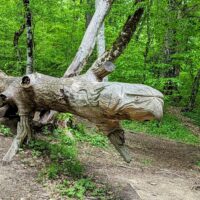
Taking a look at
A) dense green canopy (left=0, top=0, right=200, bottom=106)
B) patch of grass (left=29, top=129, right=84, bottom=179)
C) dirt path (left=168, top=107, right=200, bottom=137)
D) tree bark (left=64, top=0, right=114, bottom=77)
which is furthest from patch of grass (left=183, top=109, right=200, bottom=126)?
patch of grass (left=29, top=129, right=84, bottom=179)

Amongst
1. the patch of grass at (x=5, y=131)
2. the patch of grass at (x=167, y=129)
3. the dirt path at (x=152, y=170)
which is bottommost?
the patch of grass at (x=167, y=129)

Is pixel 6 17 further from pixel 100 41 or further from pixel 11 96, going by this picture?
pixel 11 96

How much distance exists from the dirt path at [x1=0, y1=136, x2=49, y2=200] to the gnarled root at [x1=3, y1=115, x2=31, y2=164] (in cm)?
12

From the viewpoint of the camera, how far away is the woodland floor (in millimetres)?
4824

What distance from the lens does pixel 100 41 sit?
10.8 metres

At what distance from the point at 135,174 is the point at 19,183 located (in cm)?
264

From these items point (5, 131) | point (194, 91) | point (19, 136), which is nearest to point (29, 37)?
point (5, 131)

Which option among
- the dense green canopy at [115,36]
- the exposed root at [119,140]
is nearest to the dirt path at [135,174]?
the exposed root at [119,140]

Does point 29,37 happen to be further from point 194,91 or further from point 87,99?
point 194,91

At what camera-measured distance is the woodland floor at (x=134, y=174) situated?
482 cm

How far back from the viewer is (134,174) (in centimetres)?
663

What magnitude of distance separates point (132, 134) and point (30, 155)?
611 cm

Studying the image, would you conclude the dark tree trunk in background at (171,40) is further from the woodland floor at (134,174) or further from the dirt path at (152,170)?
the woodland floor at (134,174)

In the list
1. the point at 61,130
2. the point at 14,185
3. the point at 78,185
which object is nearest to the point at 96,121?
the point at 78,185
